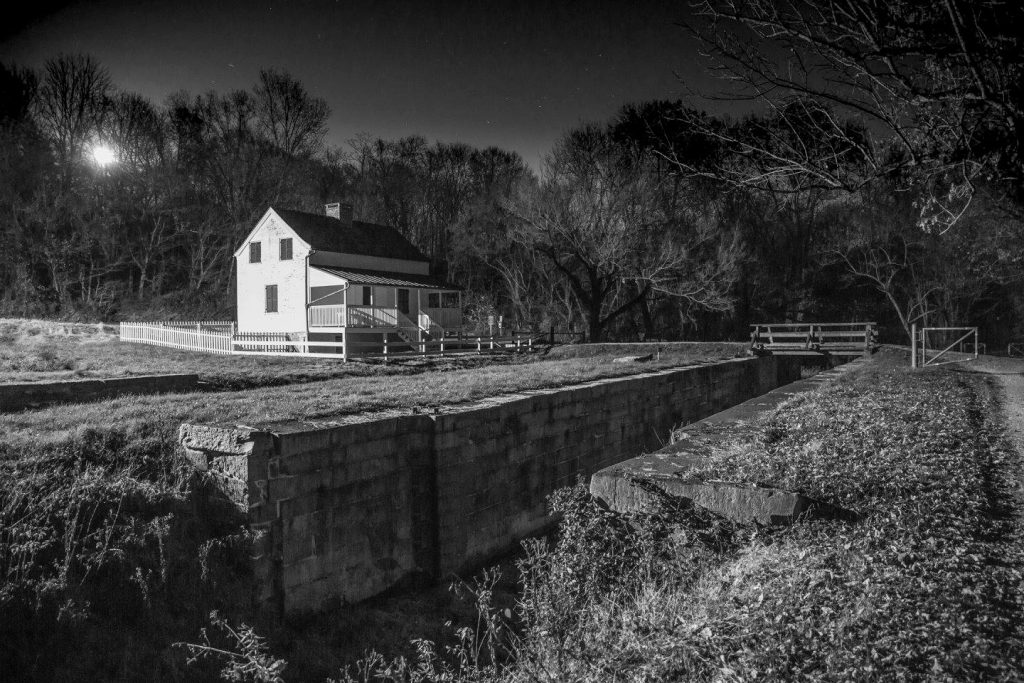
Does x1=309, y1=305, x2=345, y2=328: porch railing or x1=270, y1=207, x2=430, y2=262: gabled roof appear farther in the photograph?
x1=270, y1=207, x2=430, y2=262: gabled roof

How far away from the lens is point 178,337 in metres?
22.8

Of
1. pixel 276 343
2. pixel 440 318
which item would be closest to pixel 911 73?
pixel 276 343

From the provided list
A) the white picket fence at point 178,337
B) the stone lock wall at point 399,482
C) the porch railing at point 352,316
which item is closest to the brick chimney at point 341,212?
the porch railing at point 352,316

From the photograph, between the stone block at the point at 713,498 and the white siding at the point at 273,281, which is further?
the white siding at the point at 273,281

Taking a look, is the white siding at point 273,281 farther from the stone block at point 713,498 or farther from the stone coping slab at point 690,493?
the stone block at point 713,498

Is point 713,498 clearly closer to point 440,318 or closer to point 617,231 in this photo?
point 617,231

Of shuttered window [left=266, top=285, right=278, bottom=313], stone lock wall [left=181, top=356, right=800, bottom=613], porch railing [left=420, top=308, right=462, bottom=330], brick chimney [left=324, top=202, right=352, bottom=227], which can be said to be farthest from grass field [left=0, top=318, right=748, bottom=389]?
brick chimney [left=324, top=202, right=352, bottom=227]

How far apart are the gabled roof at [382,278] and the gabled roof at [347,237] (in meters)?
0.88

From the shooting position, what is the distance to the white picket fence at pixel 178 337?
71.8 feet

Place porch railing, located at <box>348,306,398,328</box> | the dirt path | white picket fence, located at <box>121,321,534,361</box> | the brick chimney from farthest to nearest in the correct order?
the brick chimney → porch railing, located at <box>348,306,398,328</box> → white picket fence, located at <box>121,321,534,361</box> → the dirt path

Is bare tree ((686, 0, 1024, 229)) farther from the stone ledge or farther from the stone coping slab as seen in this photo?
the stone ledge

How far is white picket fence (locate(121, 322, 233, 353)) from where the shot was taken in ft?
71.8

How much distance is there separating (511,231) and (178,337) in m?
14.8

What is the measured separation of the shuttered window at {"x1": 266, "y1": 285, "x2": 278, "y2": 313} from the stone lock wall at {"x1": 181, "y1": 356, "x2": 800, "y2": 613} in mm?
20303
